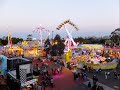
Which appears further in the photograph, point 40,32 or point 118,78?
point 40,32

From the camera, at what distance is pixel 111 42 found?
74688 millimetres

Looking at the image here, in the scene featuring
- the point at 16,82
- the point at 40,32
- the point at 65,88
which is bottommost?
the point at 65,88

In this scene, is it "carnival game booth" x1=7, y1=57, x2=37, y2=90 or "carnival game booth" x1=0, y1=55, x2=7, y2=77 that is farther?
"carnival game booth" x1=0, y1=55, x2=7, y2=77

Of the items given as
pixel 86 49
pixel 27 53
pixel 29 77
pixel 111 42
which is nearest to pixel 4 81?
pixel 29 77

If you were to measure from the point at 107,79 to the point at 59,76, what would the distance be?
549 centimetres

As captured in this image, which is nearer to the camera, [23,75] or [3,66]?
[23,75]

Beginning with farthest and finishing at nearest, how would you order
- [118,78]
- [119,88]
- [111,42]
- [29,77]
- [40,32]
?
[111,42], [40,32], [118,78], [119,88], [29,77]

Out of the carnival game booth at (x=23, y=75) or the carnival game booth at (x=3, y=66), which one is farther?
the carnival game booth at (x=3, y=66)

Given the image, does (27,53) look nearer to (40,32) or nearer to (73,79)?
(40,32)

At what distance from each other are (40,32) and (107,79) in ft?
101

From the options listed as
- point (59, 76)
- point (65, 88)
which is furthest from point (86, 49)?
point (65, 88)

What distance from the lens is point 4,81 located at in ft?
65.8

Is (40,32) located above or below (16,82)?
above

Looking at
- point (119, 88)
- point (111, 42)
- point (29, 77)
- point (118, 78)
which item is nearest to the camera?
point (29, 77)
